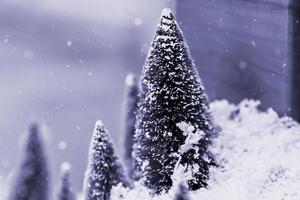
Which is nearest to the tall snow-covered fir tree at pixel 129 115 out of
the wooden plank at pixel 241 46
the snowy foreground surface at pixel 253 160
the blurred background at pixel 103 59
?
the blurred background at pixel 103 59

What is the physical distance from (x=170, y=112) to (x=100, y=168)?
2.83 metres

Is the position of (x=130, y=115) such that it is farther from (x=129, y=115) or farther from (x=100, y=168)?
(x=100, y=168)

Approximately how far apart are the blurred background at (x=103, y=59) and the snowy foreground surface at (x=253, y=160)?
2.44 ft

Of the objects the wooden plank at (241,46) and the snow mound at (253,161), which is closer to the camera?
the snow mound at (253,161)

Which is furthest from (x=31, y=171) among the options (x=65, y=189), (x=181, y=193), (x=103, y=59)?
(x=103, y=59)

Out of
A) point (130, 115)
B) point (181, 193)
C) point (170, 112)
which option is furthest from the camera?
point (130, 115)

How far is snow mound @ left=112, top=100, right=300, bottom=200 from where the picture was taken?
49.0 ft

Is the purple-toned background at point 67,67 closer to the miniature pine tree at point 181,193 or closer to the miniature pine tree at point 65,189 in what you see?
the miniature pine tree at point 65,189

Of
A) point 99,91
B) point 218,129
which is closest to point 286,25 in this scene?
point 218,129

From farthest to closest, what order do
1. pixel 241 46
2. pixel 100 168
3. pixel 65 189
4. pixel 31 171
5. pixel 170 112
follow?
pixel 31 171 < pixel 241 46 < pixel 65 189 < pixel 100 168 < pixel 170 112

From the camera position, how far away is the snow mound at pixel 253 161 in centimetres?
1495

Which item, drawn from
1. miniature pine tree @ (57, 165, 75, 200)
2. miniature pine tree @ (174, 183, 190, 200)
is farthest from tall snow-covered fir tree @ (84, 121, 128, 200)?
miniature pine tree @ (174, 183, 190, 200)

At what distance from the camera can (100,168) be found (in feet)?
55.0

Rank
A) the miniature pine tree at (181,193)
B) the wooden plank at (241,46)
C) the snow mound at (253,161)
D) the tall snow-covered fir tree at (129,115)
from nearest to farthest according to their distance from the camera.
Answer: the miniature pine tree at (181,193), the snow mound at (253,161), the wooden plank at (241,46), the tall snow-covered fir tree at (129,115)
